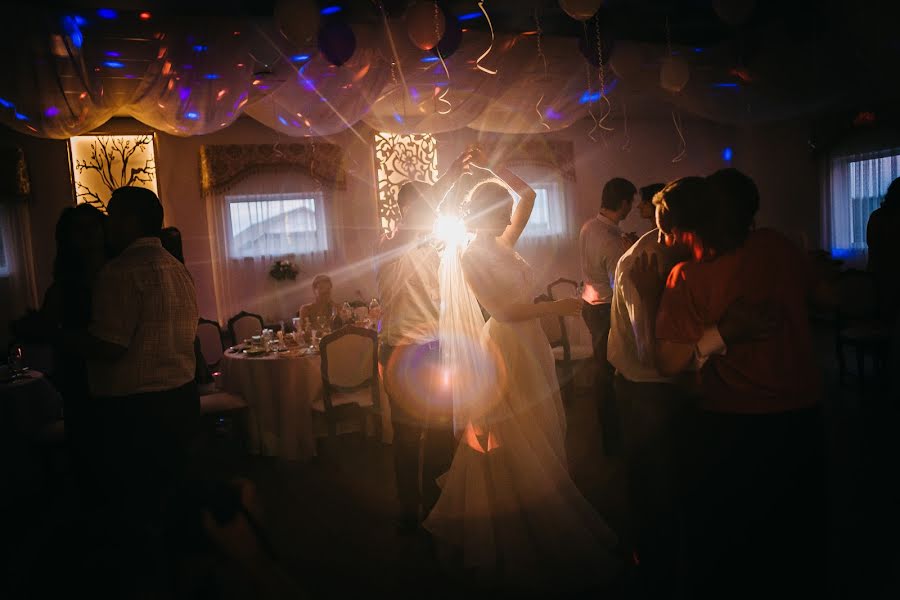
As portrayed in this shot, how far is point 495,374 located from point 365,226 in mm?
5568

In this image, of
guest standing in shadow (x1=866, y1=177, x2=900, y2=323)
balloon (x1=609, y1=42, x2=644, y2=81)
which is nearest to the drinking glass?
balloon (x1=609, y1=42, x2=644, y2=81)

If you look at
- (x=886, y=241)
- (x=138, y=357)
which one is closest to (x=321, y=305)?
(x=138, y=357)

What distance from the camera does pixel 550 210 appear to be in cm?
916

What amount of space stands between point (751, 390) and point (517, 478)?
1.21 meters

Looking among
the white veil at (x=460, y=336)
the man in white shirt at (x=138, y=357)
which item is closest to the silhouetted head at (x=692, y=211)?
the white veil at (x=460, y=336)

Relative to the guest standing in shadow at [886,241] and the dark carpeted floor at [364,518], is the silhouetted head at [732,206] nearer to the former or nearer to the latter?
the dark carpeted floor at [364,518]

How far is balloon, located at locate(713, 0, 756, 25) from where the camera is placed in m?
4.19

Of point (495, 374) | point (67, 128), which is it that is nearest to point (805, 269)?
point (495, 374)

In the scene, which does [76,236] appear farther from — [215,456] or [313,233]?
[313,233]

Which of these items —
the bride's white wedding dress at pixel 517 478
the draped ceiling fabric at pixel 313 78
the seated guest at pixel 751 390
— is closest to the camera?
the seated guest at pixel 751 390

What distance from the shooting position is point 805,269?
1767 mm

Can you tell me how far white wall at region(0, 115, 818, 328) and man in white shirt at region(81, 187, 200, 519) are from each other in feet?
17.7

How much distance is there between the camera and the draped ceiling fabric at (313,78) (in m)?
3.52

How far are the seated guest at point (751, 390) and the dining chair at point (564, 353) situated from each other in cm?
381
